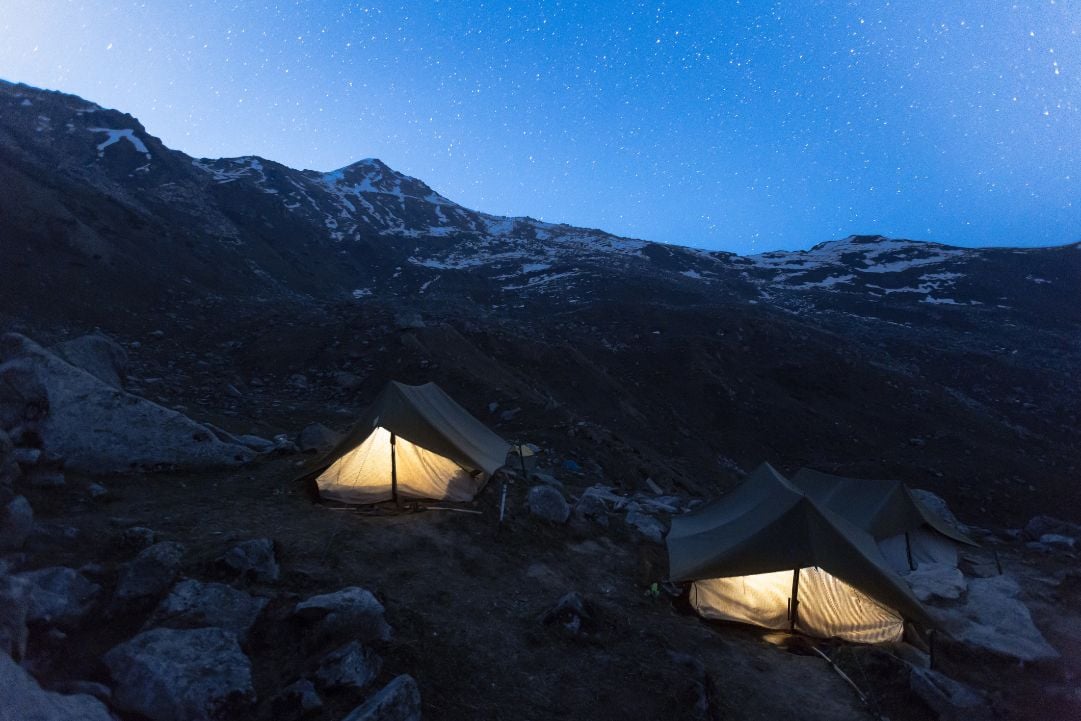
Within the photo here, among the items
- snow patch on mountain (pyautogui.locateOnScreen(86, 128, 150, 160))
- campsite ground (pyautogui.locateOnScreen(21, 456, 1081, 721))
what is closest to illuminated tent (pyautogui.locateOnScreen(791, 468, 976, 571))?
campsite ground (pyautogui.locateOnScreen(21, 456, 1081, 721))

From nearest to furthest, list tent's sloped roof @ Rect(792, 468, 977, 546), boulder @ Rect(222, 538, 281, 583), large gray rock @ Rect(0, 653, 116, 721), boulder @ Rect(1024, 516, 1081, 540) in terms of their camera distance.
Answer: large gray rock @ Rect(0, 653, 116, 721), boulder @ Rect(222, 538, 281, 583), tent's sloped roof @ Rect(792, 468, 977, 546), boulder @ Rect(1024, 516, 1081, 540)

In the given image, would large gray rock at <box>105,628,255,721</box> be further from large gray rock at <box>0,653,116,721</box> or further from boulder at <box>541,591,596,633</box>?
boulder at <box>541,591,596,633</box>

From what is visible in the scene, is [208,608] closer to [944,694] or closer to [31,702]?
[31,702]

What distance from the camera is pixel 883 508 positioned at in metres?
13.1

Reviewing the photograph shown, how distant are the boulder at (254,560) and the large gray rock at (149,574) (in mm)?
645

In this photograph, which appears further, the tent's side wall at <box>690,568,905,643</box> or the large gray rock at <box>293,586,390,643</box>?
the tent's side wall at <box>690,568,905,643</box>

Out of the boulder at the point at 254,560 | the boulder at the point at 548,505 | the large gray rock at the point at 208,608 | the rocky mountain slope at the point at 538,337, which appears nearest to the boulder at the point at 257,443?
the rocky mountain slope at the point at 538,337

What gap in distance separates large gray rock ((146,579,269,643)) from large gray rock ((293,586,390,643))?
0.57m

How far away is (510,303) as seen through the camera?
56.0 m

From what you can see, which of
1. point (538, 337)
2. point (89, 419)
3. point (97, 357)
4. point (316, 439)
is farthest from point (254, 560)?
point (538, 337)

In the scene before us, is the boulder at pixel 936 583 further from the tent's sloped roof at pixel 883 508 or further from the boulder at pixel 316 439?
the boulder at pixel 316 439

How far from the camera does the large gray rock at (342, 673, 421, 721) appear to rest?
208 inches

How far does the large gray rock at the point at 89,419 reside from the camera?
409 inches

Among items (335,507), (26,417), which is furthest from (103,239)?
(335,507)
